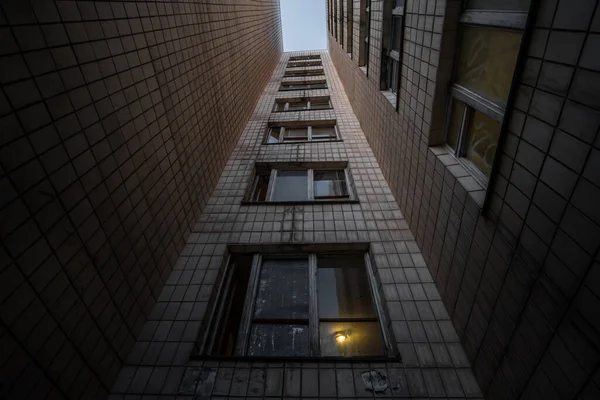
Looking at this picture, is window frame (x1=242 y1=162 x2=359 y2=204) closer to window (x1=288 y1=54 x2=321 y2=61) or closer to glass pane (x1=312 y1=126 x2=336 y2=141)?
glass pane (x1=312 y1=126 x2=336 y2=141)

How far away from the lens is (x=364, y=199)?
434 centimetres

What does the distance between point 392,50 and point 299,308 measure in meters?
4.08

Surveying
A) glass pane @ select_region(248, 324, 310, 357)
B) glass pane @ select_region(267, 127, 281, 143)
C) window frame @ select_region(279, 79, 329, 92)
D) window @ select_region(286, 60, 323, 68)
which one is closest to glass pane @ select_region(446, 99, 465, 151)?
glass pane @ select_region(248, 324, 310, 357)

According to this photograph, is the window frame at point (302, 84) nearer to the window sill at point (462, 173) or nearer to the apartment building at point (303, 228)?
the apartment building at point (303, 228)

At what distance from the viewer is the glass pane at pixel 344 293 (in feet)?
10.2

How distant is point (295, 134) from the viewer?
7.13 m

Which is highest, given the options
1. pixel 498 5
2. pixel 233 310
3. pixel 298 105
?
pixel 498 5

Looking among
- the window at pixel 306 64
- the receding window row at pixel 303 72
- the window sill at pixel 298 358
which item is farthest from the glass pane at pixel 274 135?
the window at pixel 306 64

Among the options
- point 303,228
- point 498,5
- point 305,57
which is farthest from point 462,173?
point 305,57

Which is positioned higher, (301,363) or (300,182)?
(300,182)

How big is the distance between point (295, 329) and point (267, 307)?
423 mm

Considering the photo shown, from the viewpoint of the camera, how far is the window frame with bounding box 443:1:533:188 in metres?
1.85

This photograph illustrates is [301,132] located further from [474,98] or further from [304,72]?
[304,72]

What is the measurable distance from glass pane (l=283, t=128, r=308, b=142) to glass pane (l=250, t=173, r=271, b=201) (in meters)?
1.71
